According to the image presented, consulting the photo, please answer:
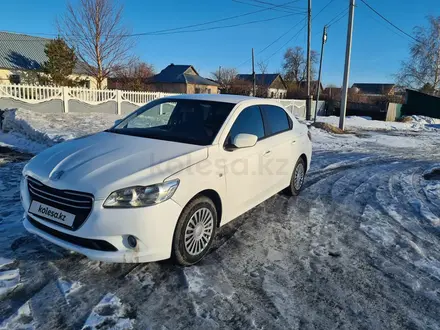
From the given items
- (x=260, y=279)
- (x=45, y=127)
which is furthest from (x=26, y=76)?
(x=260, y=279)

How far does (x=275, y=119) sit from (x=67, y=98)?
1315cm

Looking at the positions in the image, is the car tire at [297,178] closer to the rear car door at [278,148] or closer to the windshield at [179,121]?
the rear car door at [278,148]

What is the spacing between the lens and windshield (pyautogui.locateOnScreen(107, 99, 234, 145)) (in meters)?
3.64

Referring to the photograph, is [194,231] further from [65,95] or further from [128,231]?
[65,95]

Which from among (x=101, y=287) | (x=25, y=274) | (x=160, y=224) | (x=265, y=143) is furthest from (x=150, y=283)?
(x=265, y=143)

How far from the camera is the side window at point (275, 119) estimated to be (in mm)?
4516

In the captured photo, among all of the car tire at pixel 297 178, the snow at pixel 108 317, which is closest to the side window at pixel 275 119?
the car tire at pixel 297 178

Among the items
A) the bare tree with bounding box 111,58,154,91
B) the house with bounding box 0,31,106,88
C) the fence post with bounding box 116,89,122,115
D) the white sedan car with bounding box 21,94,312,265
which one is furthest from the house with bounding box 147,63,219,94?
the white sedan car with bounding box 21,94,312,265

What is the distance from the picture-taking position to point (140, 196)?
267cm

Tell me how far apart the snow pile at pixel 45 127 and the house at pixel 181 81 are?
3678cm

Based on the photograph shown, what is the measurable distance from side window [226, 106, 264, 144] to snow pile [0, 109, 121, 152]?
20.7 feet

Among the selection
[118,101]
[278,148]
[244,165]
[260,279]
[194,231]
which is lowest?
[260,279]

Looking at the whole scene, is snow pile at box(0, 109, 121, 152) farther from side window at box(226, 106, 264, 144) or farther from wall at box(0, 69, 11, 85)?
wall at box(0, 69, 11, 85)

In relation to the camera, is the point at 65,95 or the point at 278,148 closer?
the point at 278,148
